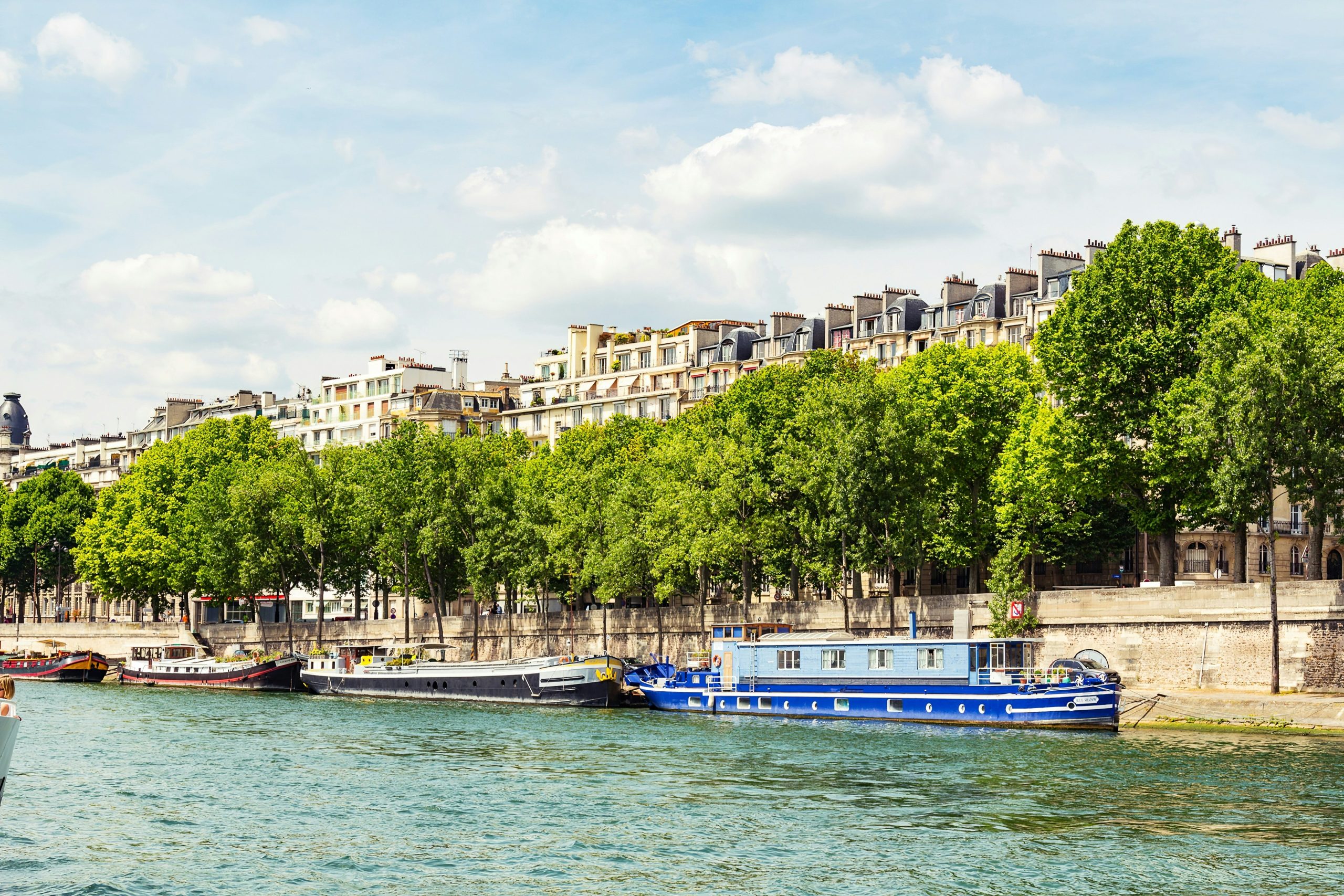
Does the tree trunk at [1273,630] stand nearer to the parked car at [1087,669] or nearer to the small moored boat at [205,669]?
the parked car at [1087,669]

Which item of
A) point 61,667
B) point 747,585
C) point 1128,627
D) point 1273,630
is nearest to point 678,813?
point 1273,630

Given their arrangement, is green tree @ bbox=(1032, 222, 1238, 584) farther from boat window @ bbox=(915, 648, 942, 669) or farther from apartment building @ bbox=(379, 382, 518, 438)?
apartment building @ bbox=(379, 382, 518, 438)

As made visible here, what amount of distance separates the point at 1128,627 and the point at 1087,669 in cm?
384

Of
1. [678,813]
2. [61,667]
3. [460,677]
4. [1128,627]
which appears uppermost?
[1128,627]

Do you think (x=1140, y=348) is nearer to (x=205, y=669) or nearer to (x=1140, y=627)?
(x=1140, y=627)

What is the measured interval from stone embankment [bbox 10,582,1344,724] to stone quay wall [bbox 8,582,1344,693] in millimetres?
42

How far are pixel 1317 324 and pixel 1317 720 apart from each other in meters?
17.7

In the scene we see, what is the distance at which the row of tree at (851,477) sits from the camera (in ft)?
193

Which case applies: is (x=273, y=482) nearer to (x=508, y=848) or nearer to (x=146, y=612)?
(x=146, y=612)

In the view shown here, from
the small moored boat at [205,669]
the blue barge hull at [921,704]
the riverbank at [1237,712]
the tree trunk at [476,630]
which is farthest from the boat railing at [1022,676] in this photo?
the small moored boat at [205,669]

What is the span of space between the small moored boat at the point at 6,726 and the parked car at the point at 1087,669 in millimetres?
39527

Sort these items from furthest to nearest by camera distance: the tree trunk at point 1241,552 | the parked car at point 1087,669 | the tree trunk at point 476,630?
the tree trunk at point 476,630, the tree trunk at point 1241,552, the parked car at point 1087,669

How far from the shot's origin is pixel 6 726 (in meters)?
28.6

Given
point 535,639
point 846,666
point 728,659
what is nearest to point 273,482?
point 535,639
